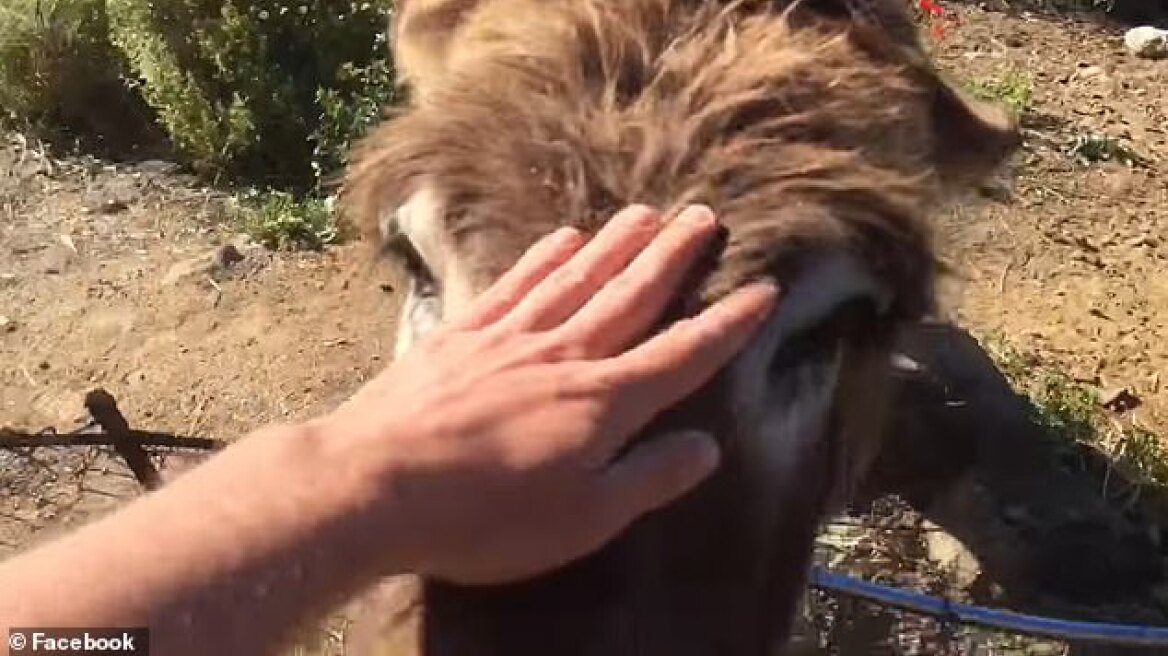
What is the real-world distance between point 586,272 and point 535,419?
0.87ft

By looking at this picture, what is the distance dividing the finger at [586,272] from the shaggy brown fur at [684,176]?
0.14m

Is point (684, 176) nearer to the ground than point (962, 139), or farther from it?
nearer to the ground

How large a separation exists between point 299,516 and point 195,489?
0.11 m

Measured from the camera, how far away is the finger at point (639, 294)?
174cm

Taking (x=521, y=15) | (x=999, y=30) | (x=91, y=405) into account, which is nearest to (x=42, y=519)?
(x=91, y=405)

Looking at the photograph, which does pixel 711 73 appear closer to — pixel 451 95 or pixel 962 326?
pixel 451 95

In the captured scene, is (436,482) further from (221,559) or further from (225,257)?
(225,257)

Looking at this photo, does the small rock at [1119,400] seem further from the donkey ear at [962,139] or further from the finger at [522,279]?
the finger at [522,279]

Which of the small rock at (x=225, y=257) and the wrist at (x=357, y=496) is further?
the small rock at (x=225, y=257)

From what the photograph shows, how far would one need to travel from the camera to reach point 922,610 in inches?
123

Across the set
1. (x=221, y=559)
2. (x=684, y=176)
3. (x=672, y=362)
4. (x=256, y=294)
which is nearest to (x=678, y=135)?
(x=684, y=176)

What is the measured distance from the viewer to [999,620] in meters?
3.04

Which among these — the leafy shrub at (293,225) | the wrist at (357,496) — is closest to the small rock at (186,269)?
the leafy shrub at (293,225)

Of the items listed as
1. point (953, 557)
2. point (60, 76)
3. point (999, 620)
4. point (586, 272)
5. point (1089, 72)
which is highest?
point (60, 76)
